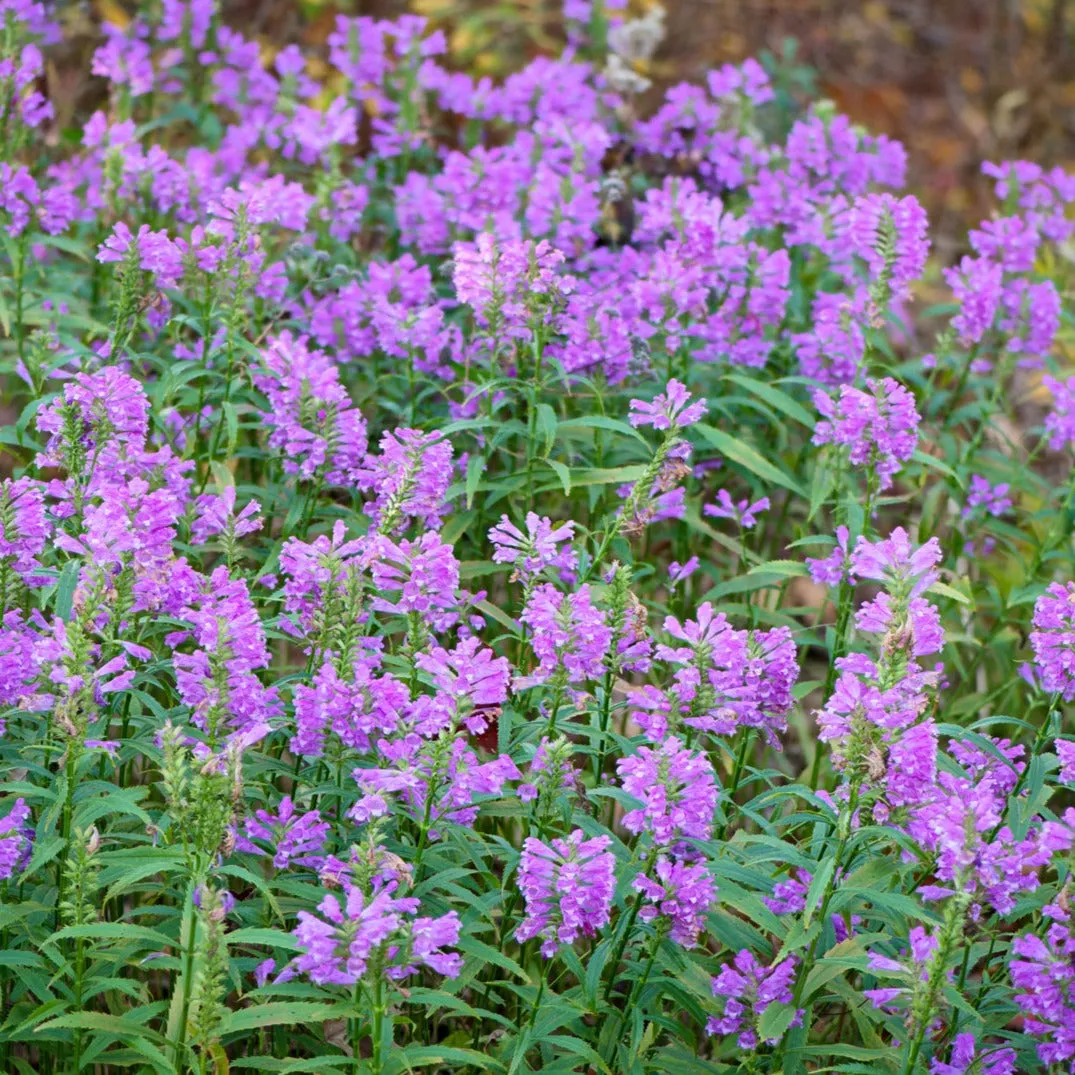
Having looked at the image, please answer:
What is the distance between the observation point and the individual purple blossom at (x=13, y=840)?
312 cm

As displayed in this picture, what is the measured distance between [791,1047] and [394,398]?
2.81 metres

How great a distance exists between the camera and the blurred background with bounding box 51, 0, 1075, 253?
34.3ft

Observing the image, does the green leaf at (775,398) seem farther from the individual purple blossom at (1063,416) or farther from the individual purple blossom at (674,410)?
the individual purple blossom at (674,410)

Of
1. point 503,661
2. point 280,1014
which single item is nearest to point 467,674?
point 503,661

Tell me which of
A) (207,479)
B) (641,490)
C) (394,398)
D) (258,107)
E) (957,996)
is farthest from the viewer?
(258,107)

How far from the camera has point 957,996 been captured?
10.4ft

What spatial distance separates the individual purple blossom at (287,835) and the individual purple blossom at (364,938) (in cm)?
38

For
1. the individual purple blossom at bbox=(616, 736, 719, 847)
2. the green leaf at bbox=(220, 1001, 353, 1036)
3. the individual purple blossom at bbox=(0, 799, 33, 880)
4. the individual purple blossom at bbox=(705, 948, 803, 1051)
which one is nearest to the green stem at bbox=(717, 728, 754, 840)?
the individual purple blossom at bbox=(705, 948, 803, 1051)

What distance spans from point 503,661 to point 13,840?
106 centimetres

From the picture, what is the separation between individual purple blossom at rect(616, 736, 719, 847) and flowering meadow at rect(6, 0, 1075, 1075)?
11mm

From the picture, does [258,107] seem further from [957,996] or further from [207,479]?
[957,996]

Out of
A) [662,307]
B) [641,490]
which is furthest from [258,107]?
[641,490]

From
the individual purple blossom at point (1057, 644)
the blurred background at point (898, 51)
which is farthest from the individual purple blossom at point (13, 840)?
the blurred background at point (898, 51)

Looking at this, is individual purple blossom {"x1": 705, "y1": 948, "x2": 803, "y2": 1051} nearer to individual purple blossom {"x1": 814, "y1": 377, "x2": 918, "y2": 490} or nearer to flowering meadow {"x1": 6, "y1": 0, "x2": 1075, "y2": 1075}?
flowering meadow {"x1": 6, "y1": 0, "x2": 1075, "y2": 1075}
